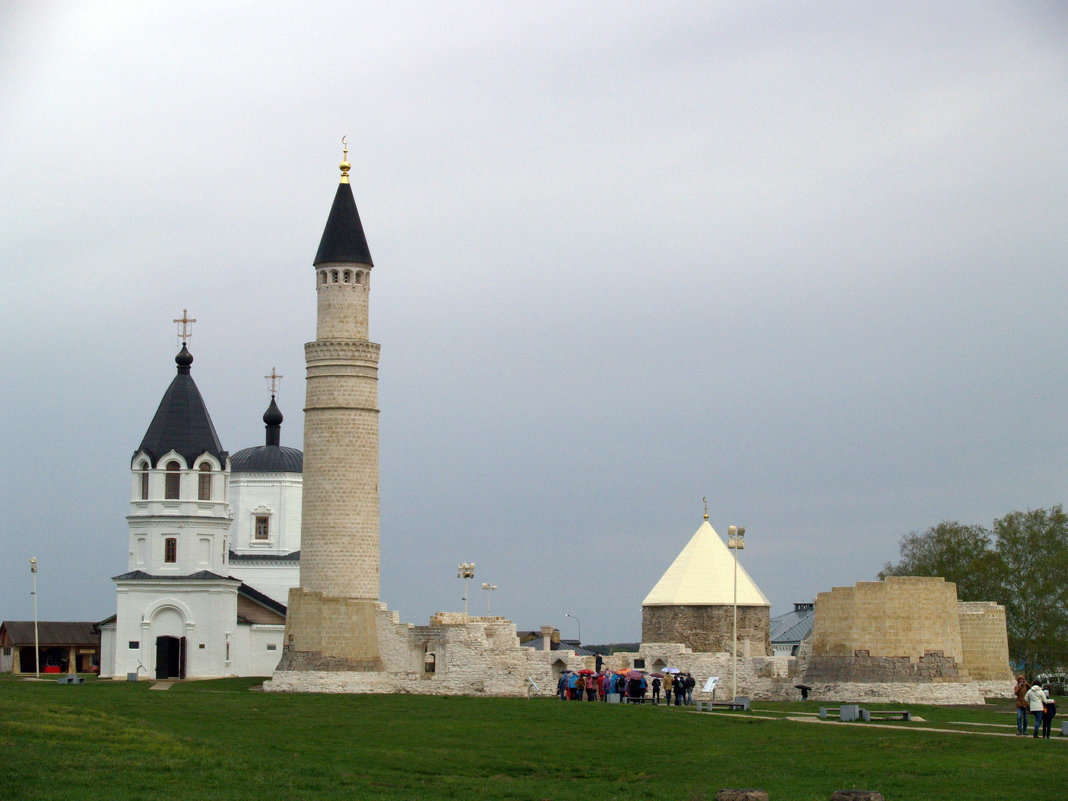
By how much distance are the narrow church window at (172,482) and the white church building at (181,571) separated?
0.03 metres

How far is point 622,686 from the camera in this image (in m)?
41.2

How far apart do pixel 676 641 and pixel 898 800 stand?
107ft

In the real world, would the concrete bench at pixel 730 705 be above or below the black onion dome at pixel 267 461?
below

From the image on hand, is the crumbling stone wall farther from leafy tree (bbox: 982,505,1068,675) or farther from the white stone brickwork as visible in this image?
leafy tree (bbox: 982,505,1068,675)

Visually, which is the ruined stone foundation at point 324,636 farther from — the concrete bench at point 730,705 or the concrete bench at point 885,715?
the concrete bench at point 885,715

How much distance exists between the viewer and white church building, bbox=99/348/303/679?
2087 inches

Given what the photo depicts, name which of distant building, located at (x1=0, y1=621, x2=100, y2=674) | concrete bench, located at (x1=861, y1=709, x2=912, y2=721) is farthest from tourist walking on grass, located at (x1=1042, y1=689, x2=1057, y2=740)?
distant building, located at (x1=0, y1=621, x2=100, y2=674)

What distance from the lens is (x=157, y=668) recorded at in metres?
52.7

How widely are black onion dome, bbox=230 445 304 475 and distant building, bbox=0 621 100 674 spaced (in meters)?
9.39

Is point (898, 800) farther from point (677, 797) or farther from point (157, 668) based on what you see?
point (157, 668)

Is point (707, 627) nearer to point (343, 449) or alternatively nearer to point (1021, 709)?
point (343, 449)

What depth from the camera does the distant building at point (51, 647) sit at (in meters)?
66.3

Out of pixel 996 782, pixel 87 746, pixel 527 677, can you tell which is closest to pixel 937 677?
pixel 527 677

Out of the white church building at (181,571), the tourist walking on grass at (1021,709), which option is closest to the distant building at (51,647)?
the white church building at (181,571)
